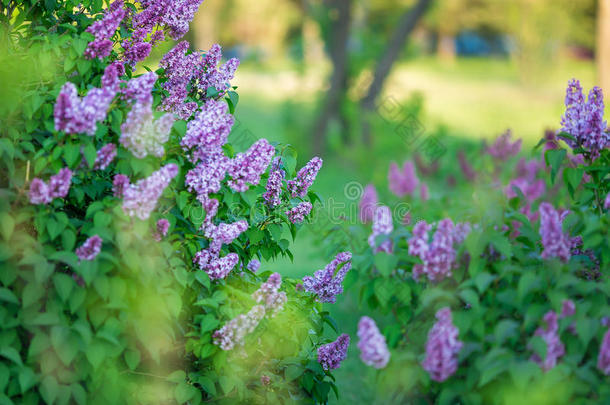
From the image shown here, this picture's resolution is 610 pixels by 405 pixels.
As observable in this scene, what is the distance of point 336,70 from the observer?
13.1m

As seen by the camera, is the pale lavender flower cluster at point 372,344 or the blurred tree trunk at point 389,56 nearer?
the pale lavender flower cluster at point 372,344

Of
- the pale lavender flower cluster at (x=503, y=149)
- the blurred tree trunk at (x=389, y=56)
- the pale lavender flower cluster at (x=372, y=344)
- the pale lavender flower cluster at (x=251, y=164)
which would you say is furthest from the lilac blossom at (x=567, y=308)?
the blurred tree trunk at (x=389, y=56)

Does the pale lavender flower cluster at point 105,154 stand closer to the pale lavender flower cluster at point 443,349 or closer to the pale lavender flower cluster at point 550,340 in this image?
the pale lavender flower cluster at point 443,349

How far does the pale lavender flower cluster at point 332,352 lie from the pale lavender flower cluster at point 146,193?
125 cm

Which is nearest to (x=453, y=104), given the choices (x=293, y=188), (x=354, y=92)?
(x=354, y=92)

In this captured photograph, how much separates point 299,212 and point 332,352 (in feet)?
2.41

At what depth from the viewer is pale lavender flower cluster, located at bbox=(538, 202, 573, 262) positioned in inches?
102

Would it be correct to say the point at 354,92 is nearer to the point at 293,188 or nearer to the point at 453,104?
the point at 293,188

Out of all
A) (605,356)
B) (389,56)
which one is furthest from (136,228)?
(389,56)

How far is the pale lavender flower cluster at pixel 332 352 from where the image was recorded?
135 inches

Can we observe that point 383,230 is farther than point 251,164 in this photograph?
No

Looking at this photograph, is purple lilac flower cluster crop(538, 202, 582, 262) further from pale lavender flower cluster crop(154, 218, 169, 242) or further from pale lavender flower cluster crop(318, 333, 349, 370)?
pale lavender flower cluster crop(154, 218, 169, 242)

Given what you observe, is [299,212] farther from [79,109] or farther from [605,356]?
[605,356]

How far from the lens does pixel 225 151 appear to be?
3.29 metres
